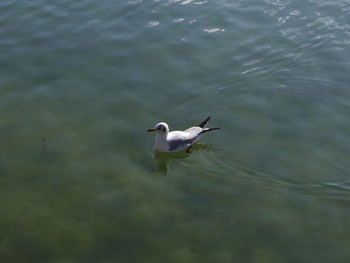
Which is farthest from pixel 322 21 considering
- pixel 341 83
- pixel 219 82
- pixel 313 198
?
pixel 313 198

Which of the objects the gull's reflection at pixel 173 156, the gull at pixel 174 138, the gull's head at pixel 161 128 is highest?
the gull's head at pixel 161 128

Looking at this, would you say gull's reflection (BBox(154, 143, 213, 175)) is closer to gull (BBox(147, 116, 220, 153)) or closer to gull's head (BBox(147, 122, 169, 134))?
gull (BBox(147, 116, 220, 153))

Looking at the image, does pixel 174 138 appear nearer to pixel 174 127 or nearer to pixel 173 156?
pixel 173 156

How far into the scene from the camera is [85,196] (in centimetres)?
1250

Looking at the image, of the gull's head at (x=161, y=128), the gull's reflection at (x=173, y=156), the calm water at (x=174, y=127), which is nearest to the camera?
the calm water at (x=174, y=127)

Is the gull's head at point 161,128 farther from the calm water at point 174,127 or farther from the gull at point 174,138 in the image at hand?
the calm water at point 174,127

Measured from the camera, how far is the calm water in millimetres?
11516

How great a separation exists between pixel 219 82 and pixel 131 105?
2.61m

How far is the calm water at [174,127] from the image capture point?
11.5m

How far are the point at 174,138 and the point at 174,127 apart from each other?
1013 mm

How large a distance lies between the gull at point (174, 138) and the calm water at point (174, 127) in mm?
287

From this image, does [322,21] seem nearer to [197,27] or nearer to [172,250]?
[197,27]

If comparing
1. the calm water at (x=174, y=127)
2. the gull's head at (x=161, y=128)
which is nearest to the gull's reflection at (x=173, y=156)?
the calm water at (x=174, y=127)

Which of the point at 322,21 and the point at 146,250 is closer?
the point at 146,250
